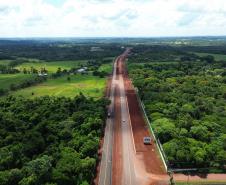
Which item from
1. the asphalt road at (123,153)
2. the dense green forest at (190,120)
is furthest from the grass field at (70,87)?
the asphalt road at (123,153)

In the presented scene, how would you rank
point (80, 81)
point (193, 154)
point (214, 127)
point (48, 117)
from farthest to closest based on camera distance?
1. point (80, 81)
2. point (48, 117)
3. point (214, 127)
4. point (193, 154)

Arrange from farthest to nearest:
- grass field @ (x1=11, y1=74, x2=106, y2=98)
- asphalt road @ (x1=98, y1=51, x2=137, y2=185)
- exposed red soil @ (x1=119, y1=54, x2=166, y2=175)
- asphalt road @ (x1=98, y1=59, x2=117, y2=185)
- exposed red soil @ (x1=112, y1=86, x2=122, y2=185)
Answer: grass field @ (x1=11, y1=74, x2=106, y2=98) → exposed red soil @ (x1=119, y1=54, x2=166, y2=175) → exposed red soil @ (x1=112, y1=86, x2=122, y2=185) → asphalt road @ (x1=98, y1=51, x2=137, y2=185) → asphalt road @ (x1=98, y1=59, x2=117, y2=185)

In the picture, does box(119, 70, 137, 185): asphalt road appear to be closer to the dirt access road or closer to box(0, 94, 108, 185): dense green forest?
the dirt access road

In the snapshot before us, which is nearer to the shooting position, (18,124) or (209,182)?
(209,182)

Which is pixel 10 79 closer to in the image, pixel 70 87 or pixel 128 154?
pixel 70 87

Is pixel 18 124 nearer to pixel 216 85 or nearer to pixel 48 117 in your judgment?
pixel 48 117

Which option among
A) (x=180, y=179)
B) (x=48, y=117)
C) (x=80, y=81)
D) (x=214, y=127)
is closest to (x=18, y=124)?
(x=48, y=117)

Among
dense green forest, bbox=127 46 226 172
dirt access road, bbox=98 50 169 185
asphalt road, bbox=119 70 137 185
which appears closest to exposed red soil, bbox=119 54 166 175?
dirt access road, bbox=98 50 169 185
